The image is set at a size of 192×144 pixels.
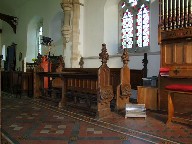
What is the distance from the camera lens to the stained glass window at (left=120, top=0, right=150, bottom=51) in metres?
7.73

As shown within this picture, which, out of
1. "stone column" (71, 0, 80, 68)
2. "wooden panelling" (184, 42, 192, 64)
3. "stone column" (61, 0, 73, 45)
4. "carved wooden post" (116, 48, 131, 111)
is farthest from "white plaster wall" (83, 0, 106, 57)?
"wooden panelling" (184, 42, 192, 64)

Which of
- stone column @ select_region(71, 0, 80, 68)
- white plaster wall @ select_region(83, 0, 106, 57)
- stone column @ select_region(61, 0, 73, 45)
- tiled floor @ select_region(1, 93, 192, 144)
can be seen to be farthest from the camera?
stone column @ select_region(71, 0, 80, 68)

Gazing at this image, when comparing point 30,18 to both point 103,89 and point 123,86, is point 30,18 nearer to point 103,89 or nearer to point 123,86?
point 123,86

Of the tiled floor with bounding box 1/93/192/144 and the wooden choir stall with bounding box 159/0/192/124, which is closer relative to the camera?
the tiled floor with bounding box 1/93/192/144

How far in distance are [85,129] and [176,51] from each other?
2.50 m

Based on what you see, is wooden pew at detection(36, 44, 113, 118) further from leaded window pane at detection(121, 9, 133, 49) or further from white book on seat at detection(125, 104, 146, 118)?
leaded window pane at detection(121, 9, 133, 49)

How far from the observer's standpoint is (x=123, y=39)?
852cm

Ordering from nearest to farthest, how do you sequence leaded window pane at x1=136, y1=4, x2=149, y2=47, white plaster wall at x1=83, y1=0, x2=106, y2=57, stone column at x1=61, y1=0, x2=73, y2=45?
leaded window pane at x1=136, y1=4, x2=149, y2=47 < white plaster wall at x1=83, y1=0, x2=106, y2=57 < stone column at x1=61, y1=0, x2=73, y2=45

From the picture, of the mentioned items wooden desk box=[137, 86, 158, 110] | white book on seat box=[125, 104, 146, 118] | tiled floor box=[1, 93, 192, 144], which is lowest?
tiled floor box=[1, 93, 192, 144]

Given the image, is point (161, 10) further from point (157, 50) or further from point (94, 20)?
point (94, 20)

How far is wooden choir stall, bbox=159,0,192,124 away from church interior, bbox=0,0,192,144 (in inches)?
0.7

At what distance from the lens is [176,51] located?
15.9 feet

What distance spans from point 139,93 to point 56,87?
2.86 m

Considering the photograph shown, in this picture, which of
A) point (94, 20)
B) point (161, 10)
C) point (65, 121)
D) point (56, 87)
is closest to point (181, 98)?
point (161, 10)
